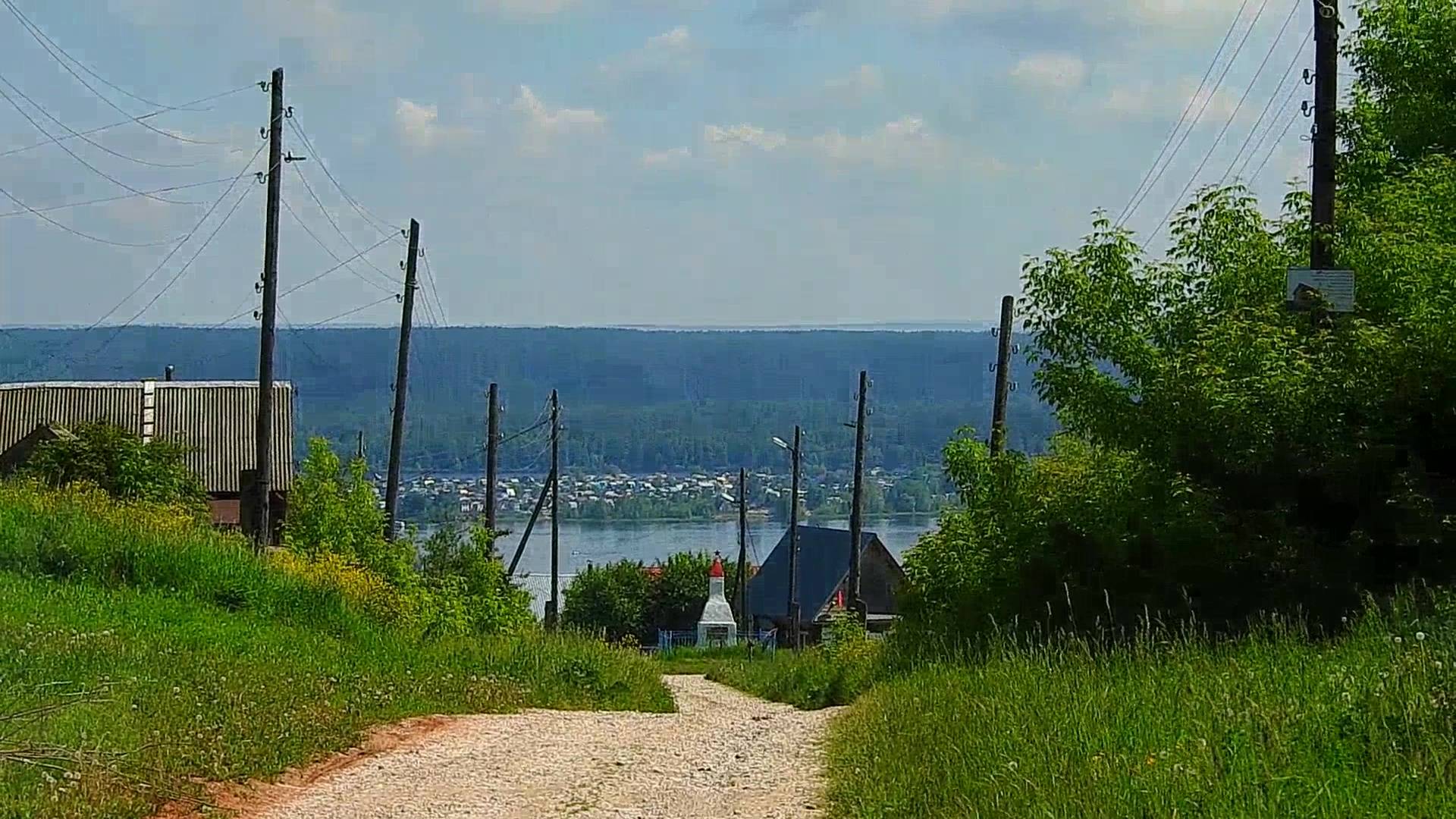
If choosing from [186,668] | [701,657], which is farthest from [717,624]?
[186,668]

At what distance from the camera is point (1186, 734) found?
326 inches

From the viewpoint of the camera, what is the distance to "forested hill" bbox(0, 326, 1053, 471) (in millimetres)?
72500

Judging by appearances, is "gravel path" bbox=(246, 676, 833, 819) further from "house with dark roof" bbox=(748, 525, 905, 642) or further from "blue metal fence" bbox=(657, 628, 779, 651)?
"house with dark roof" bbox=(748, 525, 905, 642)

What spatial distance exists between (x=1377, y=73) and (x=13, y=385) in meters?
36.9

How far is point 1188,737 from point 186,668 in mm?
9701

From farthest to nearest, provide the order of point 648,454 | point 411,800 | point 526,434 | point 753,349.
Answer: point 753,349, point 648,454, point 526,434, point 411,800

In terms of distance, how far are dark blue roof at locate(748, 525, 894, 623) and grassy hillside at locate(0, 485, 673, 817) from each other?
4313 cm

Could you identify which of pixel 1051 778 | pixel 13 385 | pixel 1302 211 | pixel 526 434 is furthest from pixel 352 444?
pixel 1051 778

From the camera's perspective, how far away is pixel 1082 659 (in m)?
12.1

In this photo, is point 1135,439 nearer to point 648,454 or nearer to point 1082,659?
point 1082,659

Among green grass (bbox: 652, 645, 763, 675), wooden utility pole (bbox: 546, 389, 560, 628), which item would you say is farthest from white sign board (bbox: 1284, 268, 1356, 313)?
wooden utility pole (bbox: 546, 389, 560, 628)

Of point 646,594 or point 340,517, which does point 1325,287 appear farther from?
point 646,594

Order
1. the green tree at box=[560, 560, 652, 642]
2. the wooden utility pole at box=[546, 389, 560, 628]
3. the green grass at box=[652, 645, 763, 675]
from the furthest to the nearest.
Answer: the green tree at box=[560, 560, 652, 642]
the wooden utility pole at box=[546, 389, 560, 628]
the green grass at box=[652, 645, 763, 675]

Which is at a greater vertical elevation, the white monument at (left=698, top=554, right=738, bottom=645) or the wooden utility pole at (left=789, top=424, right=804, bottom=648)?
the wooden utility pole at (left=789, top=424, right=804, bottom=648)
